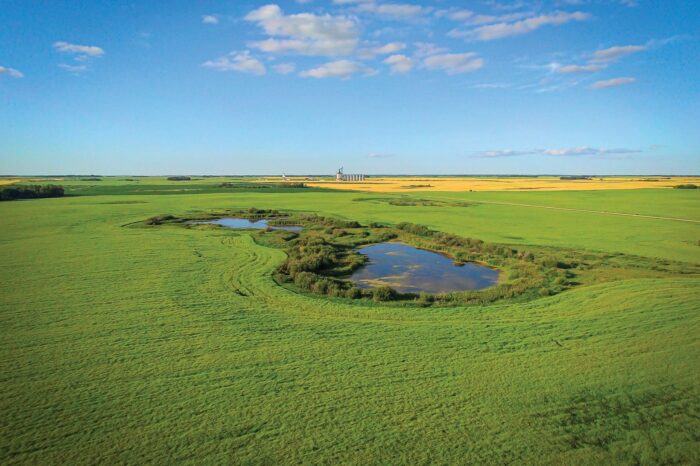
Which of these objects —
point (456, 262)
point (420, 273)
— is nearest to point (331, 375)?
point (420, 273)

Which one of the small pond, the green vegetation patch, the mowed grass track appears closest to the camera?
the mowed grass track

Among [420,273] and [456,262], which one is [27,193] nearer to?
[420,273]

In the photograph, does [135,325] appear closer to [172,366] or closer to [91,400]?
[172,366]

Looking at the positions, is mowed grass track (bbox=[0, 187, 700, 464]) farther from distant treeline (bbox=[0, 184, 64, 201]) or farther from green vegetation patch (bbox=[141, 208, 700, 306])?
distant treeline (bbox=[0, 184, 64, 201])

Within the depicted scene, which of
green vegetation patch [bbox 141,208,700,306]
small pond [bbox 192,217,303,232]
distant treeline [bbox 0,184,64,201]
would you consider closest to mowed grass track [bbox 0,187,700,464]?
green vegetation patch [bbox 141,208,700,306]

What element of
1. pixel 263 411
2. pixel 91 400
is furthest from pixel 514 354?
pixel 91 400
